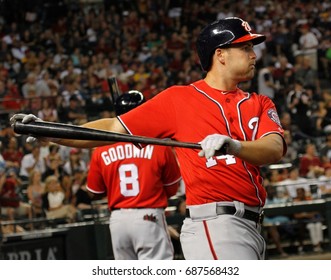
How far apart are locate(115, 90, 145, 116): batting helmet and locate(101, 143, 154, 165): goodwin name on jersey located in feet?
1.02

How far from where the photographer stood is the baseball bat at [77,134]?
3.73m

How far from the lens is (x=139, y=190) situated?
21.1ft

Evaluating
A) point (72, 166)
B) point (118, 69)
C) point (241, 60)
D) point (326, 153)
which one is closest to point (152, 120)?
point (241, 60)

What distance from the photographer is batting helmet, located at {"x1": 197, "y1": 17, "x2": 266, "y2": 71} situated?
4219mm

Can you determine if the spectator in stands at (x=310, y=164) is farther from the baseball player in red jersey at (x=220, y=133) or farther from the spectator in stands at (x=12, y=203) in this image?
the baseball player in red jersey at (x=220, y=133)

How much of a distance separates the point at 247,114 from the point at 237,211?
50 centimetres

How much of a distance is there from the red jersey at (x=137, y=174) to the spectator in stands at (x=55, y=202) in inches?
156

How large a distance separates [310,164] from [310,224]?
1.52 meters

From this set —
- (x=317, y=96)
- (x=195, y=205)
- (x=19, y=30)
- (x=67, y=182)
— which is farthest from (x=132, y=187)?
(x=19, y=30)

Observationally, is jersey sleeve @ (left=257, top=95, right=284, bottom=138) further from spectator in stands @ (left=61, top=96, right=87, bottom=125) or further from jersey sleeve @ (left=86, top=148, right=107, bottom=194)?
A: spectator in stands @ (left=61, top=96, right=87, bottom=125)

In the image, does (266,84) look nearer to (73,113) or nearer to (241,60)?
(73,113)

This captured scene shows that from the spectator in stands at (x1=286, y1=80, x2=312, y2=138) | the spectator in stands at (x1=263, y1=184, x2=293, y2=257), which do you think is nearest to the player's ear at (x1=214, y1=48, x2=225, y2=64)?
the spectator in stands at (x1=263, y1=184, x2=293, y2=257)
